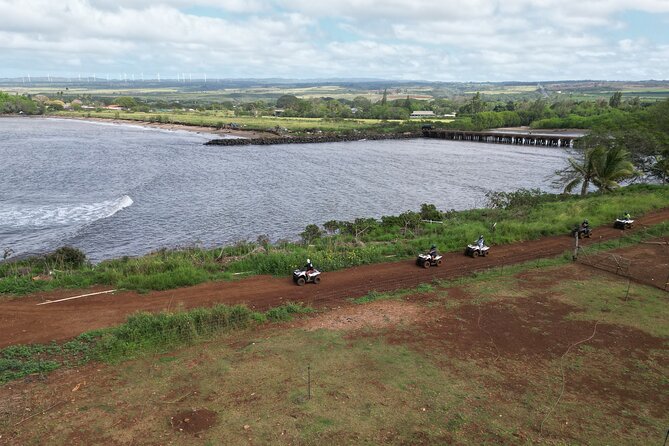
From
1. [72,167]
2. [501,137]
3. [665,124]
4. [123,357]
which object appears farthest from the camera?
[501,137]

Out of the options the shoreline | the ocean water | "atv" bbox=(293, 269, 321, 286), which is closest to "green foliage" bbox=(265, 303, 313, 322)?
"atv" bbox=(293, 269, 321, 286)

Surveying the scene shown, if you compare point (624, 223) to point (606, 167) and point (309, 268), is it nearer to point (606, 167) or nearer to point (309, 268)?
point (606, 167)

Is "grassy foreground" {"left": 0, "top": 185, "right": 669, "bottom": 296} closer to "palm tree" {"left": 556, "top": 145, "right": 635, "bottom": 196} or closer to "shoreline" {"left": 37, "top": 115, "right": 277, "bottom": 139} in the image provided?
"palm tree" {"left": 556, "top": 145, "right": 635, "bottom": 196}

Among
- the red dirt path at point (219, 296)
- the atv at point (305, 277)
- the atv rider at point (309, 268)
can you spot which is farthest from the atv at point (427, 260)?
the atv rider at point (309, 268)

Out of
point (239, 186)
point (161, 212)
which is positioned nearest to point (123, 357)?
point (161, 212)

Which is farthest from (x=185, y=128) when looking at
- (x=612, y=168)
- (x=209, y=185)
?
(x=612, y=168)

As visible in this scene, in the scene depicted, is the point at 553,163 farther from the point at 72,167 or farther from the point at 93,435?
the point at 93,435

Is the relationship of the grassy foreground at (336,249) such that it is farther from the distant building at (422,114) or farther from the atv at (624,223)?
the distant building at (422,114)
